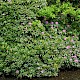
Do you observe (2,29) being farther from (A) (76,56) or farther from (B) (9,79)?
(A) (76,56)

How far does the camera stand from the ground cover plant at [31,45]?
5.15m

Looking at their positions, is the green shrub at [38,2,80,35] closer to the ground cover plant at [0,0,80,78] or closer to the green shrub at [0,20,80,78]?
the ground cover plant at [0,0,80,78]

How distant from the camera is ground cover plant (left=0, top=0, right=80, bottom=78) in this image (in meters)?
5.15

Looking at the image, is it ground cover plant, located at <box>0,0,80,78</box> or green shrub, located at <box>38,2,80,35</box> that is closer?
ground cover plant, located at <box>0,0,80,78</box>

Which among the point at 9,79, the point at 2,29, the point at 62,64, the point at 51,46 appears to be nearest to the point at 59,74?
the point at 62,64

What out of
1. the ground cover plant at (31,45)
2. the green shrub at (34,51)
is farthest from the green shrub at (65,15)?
the green shrub at (34,51)

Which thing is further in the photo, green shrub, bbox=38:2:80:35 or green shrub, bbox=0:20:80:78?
green shrub, bbox=38:2:80:35

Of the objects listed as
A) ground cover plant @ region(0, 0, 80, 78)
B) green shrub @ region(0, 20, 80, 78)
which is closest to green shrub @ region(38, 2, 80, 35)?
ground cover plant @ region(0, 0, 80, 78)

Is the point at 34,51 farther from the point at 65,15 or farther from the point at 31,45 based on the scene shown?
the point at 65,15

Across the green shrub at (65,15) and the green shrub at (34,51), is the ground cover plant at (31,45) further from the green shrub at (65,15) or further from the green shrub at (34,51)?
the green shrub at (65,15)

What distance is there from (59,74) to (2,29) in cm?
136

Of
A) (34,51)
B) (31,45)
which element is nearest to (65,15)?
(31,45)

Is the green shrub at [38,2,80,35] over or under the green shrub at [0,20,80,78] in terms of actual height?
over

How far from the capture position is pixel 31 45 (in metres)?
5.37
